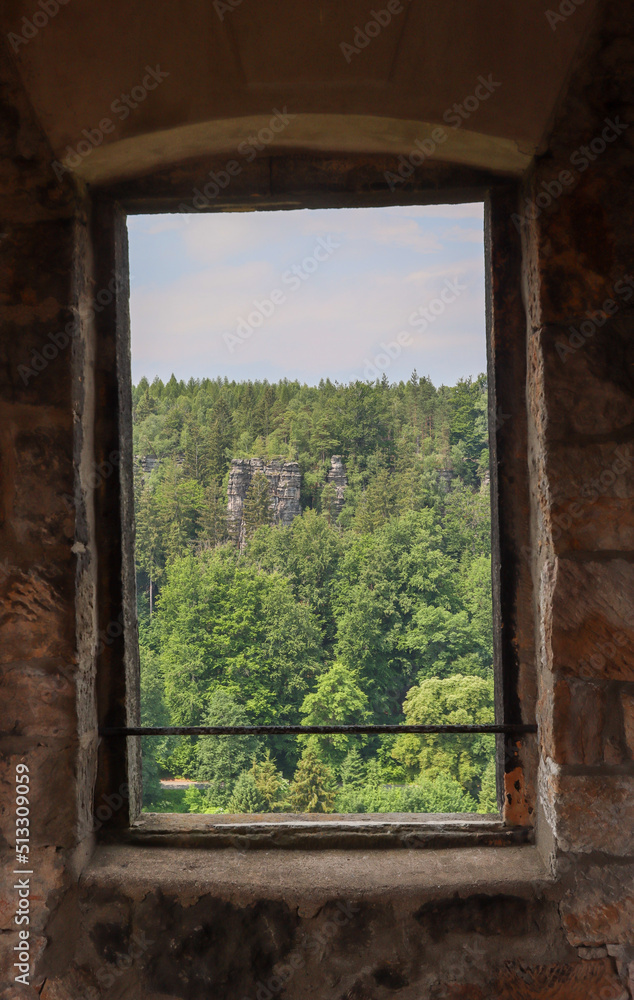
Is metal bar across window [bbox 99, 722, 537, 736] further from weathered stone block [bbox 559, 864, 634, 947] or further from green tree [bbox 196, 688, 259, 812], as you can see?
weathered stone block [bbox 559, 864, 634, 947]

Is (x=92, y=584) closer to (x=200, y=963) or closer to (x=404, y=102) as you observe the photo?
(x=200, y=963)

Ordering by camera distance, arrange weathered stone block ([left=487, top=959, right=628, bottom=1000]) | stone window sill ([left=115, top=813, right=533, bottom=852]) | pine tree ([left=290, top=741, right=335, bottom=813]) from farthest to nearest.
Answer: pine tree ([left=290, top=741, right=335, bottom=813])
stone window sill ([left=115, top=813, right=533, bottom=852])
weathered stone block ([left=487, top=959, right=628, bottom=1000])

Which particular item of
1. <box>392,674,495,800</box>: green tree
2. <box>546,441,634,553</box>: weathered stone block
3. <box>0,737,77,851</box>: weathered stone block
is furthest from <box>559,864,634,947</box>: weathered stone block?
<box>0,737,77,851</box>: weathered stone block

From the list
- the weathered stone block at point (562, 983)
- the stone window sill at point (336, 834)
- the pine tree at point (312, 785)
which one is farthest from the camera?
the pine tree at point (312, 785)

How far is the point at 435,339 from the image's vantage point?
4.36 ft

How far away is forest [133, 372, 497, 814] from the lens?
4.39ft

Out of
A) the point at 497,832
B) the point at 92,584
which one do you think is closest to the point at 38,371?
the point at 92,584

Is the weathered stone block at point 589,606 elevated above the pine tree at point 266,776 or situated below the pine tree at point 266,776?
above

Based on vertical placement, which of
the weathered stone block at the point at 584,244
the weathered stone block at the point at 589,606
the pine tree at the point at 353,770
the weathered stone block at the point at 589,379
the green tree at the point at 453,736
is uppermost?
the weathered stone block at the point at 584,244

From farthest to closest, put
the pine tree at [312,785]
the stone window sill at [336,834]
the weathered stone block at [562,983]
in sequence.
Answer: the pine tree at [312,785] < the stone window sill at [336,834] < the weathered stone block at [562,983]

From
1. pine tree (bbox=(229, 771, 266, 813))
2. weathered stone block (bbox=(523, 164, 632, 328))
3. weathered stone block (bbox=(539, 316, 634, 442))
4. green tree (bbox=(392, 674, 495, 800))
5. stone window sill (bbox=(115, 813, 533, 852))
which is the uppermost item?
weathered stone block (bbox=(523, 164, 632, 328))

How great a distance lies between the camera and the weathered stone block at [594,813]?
1.10m

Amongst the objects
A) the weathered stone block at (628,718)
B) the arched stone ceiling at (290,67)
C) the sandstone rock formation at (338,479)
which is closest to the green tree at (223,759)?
the sandstone rock formation at (338,479)

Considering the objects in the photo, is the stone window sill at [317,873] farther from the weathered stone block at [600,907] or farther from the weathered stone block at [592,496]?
the weathered stone block at [592,496]
